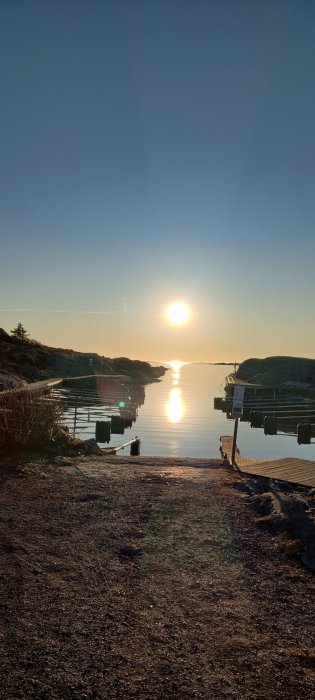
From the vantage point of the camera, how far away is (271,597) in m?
5.20

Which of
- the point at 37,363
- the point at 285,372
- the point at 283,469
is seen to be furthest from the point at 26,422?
the point at 285,372

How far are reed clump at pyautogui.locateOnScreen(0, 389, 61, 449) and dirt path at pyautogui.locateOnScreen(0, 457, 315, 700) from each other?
187 inches

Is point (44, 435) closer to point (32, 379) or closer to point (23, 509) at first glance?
point (23, 509)

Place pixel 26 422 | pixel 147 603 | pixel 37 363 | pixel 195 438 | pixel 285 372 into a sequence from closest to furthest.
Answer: pixel 147 603, pixel 26 422, pixel 195 438, pixel 37 363, pixel 285 372

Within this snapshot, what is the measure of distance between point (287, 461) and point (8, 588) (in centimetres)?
1064

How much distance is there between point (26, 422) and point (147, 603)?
31.4 ft

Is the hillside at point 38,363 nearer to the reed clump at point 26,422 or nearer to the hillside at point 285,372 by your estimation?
the hillside at point 285,372

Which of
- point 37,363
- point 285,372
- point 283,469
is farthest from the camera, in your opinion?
point 285,372

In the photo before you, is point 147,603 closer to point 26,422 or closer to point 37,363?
point 26,422

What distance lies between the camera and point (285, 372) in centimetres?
7850

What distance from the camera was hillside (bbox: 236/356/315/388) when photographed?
245 ft

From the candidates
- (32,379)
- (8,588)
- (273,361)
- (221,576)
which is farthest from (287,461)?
(273,361)

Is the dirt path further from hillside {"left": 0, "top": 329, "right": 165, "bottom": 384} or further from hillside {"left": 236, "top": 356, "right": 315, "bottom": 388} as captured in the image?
hillside {"left": 236, "top": 356, "right": 315, "bottom": 388}

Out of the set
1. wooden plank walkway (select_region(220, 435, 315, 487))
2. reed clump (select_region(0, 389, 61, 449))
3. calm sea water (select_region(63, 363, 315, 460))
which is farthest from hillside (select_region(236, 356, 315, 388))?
reed clump (select_region(0, 389, 61, 449))
